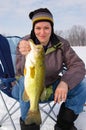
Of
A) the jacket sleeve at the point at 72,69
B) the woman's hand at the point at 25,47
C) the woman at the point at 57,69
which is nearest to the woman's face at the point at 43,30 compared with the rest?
the woman at the point at 57,69

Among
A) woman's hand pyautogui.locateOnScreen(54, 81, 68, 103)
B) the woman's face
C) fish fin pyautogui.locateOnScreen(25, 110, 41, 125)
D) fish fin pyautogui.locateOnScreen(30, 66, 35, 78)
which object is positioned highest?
the woman's face

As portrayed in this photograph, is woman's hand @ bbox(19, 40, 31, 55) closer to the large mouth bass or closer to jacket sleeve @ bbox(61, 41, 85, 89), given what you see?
the large mouth bass

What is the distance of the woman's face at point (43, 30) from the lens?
12.3ft

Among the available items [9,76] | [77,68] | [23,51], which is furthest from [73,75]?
[9,76]

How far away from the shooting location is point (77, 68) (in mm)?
3809

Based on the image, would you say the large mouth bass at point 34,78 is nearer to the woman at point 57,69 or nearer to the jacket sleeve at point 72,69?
the woman at point 57,69

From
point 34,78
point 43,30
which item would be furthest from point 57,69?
point 34,78

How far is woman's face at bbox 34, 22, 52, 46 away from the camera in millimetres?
3748

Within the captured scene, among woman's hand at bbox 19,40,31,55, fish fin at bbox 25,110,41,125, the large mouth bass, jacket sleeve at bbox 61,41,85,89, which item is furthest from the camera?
jacket sleeve at bbox 61,41,85,89

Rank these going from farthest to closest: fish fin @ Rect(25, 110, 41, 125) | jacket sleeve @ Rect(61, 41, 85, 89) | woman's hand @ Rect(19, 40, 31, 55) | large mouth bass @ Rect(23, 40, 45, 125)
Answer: jacket sleeve @ Rect(61, 41, 85, 89) < fish fin @ Rect(25, 110, 41, 125) < woman's hand @ Rect(19, 40, 31, 55) < large mouth bass @ Rect(23, 40, 45, 125)

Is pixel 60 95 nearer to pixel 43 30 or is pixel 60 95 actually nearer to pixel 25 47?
pixel 25 47

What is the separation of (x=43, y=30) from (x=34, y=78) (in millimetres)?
738

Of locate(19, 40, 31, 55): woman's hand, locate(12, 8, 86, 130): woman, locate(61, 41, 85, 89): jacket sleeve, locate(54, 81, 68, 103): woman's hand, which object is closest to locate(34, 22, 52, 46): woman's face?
locate(12, 8, 86, 130): woman

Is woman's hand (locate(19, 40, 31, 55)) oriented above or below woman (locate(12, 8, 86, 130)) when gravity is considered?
above
